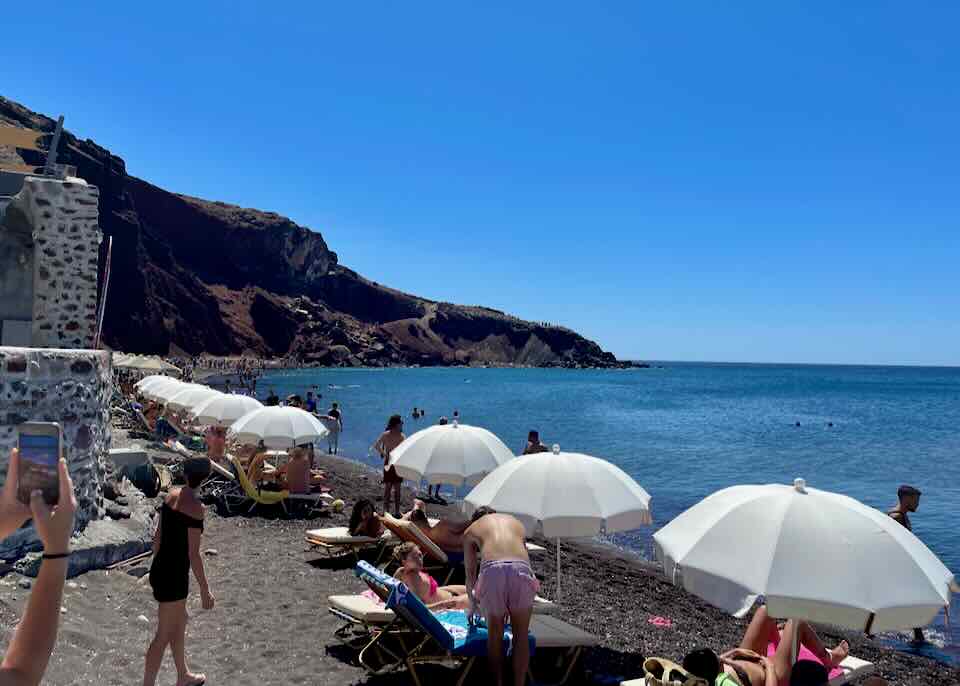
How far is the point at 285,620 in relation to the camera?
6.42m

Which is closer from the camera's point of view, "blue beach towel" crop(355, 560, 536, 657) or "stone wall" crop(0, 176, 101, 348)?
"blue beach towel" crop(355, 560, 536, 657)

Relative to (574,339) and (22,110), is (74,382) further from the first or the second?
(574,339)

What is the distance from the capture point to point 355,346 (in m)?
133

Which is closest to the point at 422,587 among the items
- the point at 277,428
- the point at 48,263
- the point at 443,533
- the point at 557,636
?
the point at 557,636

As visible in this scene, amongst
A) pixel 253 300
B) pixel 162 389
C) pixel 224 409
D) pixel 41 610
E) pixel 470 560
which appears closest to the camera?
pixel 41 610

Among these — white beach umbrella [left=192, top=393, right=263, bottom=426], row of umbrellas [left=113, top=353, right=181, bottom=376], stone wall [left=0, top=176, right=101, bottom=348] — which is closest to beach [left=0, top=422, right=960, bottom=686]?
stone wall [left=0, top=176, right=101, bottom=348]

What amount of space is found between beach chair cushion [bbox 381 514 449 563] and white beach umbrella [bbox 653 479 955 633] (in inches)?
139

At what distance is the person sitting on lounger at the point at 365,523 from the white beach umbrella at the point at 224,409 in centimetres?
661

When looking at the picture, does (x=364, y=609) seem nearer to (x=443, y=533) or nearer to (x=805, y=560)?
(x=443, y=533)

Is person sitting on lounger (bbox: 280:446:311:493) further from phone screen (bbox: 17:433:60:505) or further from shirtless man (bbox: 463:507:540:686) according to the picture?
phone screen (bbox: 17:433:60:505)

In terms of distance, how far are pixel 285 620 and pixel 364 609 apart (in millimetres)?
1216

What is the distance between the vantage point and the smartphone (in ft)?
5.76

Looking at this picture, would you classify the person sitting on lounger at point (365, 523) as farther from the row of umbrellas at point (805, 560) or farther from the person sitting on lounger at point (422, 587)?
the row of umbrellas at point (805, 560)

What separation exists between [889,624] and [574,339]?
17249 cm
